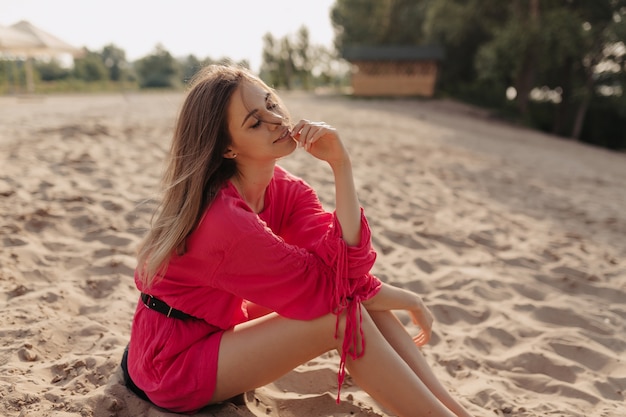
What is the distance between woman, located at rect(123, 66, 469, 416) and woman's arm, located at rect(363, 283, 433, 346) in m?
0.07

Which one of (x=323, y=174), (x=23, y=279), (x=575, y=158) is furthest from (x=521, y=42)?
(x=23, y=279)

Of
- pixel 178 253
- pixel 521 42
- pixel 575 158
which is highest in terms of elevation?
pixel 521 42

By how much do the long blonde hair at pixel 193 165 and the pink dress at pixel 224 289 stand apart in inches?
2.0

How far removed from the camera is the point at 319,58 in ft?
138

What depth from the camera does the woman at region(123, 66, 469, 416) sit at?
1881 mm

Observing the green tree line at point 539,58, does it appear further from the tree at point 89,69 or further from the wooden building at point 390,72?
the tree at point 89,69

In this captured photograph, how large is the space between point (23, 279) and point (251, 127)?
6.32 feet

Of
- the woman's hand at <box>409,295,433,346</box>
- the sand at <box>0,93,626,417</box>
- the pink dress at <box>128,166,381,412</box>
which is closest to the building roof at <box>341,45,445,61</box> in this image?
the sand at <box>0,93,626,417</box>

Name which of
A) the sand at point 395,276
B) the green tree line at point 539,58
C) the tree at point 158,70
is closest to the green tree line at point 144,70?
the tree at point 158,70

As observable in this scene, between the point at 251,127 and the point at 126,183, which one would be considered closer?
the point at 251,127

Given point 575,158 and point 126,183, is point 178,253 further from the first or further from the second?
point 575,158

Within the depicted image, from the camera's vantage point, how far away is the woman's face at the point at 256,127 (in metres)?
2.02

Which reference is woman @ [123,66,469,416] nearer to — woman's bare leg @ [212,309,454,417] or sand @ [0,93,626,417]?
woman's bare leg @ [212,309,454,417]

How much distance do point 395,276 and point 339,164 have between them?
5.93ft
